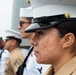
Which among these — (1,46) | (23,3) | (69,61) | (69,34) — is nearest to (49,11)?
(69,34)

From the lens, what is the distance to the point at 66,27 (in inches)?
55.9

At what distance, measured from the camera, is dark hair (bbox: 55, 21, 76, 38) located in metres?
1.42

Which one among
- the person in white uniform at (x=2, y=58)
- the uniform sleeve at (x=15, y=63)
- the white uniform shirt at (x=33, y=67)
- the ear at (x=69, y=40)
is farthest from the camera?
the person in white uniform at (x=2, y=58)

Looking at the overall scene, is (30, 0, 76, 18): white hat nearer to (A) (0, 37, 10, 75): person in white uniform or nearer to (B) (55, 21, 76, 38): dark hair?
(B) (55, 21, 76, 38): dark hair

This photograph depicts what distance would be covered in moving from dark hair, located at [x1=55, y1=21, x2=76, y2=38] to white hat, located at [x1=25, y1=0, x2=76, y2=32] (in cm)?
2

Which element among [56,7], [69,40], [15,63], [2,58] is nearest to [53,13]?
[56,7]

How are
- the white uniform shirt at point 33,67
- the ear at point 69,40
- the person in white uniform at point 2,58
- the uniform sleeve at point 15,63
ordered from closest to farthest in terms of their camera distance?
1. the ear at point 69,40
2. the white uniform shirt at point 33,67
3. the uniform sleeve at point 15,63
4. the person in white uniform at point 2,58

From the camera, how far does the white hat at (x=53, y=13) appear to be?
144 centimetres

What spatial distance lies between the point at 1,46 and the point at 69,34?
16.6 ft

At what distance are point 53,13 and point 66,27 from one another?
0.38ft

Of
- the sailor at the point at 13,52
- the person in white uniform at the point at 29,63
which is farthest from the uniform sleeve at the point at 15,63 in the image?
the person in white uniform at the point at 29,63

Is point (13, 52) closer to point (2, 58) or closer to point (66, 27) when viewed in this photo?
point (2, 58)

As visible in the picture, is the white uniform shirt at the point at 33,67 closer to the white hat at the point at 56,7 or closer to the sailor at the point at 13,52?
the sailor at the point at 13,52

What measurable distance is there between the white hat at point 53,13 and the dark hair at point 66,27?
2 centimetres
